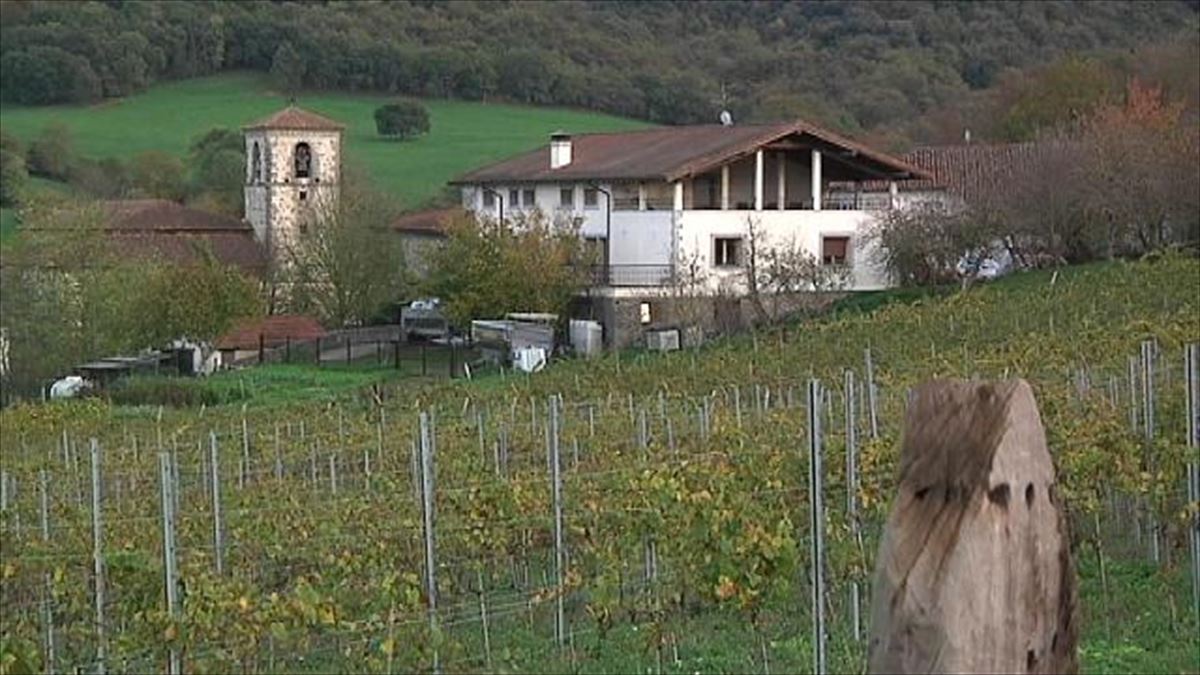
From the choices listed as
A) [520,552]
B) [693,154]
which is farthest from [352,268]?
[520,552]

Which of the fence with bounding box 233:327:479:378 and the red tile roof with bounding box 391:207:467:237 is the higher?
the red tile roof with bounding box 391:207:467:237

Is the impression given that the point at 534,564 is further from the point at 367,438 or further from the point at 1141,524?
the point at 367,438

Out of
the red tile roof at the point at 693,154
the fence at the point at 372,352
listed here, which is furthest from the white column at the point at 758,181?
the fence at the point at 372,352

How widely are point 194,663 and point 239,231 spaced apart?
58.5m

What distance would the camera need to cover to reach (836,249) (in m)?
45.2

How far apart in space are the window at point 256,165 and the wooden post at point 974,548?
64208 mm

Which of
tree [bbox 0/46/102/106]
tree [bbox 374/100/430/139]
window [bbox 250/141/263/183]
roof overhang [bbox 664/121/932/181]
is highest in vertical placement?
tree [bbox 0/46/102/106]

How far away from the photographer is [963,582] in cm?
266

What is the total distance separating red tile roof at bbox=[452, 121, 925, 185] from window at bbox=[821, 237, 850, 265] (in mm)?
1592

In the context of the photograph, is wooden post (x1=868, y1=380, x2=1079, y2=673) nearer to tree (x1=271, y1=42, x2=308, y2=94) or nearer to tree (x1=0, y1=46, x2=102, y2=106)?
tree (x1=0, y1=46, x2=102, y2=106)

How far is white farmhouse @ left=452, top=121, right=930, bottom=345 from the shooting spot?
43.7 m

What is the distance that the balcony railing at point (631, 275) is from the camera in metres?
43.8

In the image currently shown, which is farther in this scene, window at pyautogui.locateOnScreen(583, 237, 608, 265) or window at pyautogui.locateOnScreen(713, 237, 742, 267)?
window at pyautogui.locateOnScreen(583, 237, 608, 265)

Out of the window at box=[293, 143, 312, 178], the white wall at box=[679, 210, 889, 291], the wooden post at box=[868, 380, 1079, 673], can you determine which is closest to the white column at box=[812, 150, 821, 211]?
the white wall at box=[679, 210, 889, 291]
